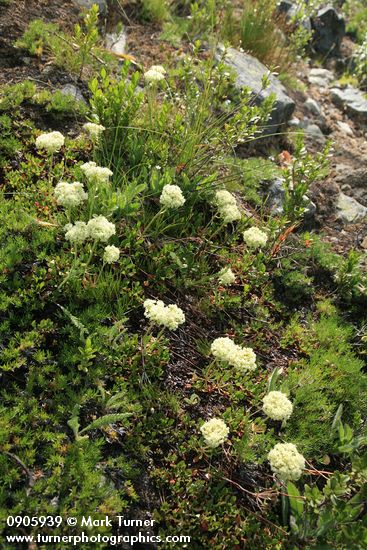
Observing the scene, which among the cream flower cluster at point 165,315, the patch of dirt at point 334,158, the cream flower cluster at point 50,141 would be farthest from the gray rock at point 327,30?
the cream flower cluster at point 165,315

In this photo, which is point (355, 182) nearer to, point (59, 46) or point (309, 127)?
point (309, 127)

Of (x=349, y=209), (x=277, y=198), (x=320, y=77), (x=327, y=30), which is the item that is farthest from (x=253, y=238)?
(x=327, y=30)

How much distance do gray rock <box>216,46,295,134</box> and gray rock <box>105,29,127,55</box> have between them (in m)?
1.45

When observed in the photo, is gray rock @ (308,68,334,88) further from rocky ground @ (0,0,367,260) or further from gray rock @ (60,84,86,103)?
gray rock @ (60,84,86,103)

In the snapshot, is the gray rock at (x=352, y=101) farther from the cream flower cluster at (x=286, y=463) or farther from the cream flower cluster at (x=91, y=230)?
the cream flower cluster at (x=286, y=463)

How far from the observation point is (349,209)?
6199 millimetres

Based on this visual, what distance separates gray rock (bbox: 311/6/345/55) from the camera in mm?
10070

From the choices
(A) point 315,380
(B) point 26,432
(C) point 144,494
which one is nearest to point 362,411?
(A) point 315,380

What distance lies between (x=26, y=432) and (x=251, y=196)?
12.1 feet

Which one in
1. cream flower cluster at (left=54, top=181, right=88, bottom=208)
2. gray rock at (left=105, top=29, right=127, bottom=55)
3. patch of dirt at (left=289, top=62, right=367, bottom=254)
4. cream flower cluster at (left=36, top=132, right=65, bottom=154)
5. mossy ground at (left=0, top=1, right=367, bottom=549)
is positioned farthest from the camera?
gray rock at (left=105, top=29, right=127, bottom=55)

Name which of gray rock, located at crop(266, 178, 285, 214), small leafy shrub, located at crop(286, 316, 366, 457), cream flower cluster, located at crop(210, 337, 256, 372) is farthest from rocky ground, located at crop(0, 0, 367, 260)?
cream flower cluster, located at crop(210, 337, 256, 372)

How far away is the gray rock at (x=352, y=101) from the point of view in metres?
8.53

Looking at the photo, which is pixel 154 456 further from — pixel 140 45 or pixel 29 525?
pixel 140 45

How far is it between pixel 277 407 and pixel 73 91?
4291 mm
